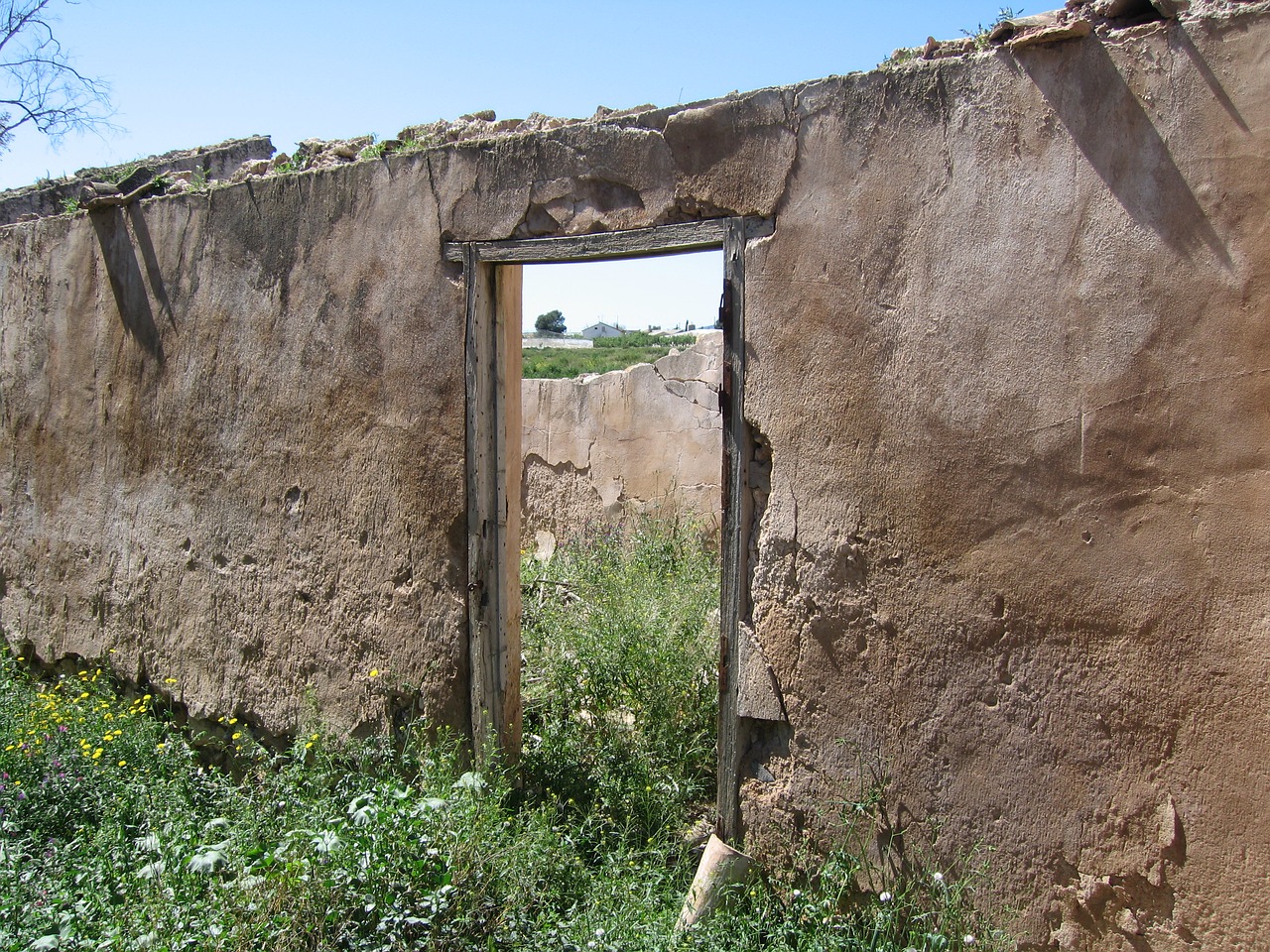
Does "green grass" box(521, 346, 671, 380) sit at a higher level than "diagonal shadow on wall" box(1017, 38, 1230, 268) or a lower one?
higher

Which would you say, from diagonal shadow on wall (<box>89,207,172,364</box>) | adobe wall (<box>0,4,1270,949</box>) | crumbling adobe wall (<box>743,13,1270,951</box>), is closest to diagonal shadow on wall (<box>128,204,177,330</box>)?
diagonal shadow on wall (<box>89,207,172,364</box>)


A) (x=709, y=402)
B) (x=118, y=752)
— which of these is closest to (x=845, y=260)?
(x=118, y=752)

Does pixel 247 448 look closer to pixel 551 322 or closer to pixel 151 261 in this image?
pixel 151 261

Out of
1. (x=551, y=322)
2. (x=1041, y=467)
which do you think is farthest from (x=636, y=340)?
(x=1041, y=467)

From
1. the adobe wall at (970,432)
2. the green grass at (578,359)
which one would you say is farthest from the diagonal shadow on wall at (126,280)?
the green grass at (578,359)

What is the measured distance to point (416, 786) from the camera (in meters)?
3.51

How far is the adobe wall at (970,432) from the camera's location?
222cm

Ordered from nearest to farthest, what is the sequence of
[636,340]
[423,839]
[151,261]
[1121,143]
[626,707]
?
[1121,143] → [423,839] → [626,707] → [151,261] → [636,340]

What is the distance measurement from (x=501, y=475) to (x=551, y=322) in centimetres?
4940

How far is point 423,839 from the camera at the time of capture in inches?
113

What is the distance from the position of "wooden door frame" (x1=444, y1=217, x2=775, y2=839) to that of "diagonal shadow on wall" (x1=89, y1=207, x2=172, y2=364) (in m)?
1.82

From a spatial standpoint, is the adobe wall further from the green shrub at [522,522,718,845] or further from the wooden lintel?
the green shrub at [522,522,718,845]

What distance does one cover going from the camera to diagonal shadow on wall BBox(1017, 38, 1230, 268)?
2219 mm

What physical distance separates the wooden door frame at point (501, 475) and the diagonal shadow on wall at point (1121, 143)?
1.02m
